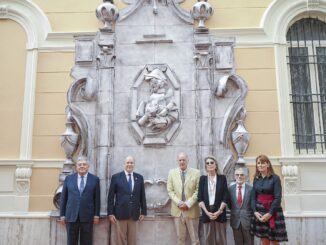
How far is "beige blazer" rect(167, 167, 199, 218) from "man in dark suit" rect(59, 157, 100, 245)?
1.08m

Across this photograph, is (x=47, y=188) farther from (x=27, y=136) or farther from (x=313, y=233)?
(x=313, y=233)

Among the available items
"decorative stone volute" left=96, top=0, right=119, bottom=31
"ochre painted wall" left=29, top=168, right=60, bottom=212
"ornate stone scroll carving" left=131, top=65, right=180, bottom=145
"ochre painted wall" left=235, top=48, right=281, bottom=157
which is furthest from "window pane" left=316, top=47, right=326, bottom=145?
"ochre painted wall" left=29, top=168, right=60, bottom=212

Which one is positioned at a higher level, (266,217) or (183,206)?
(183,206)

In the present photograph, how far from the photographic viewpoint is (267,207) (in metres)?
4.58

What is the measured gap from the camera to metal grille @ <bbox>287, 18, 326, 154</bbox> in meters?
6.44

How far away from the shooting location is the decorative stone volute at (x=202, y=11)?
658cm

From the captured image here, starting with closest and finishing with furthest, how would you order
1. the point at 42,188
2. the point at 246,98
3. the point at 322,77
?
1. the point at 42,188
2. the point at 246,98
3. the point at 322,77

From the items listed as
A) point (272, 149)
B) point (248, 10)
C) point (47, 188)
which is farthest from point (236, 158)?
point (47, 188)

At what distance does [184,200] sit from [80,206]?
1.46m

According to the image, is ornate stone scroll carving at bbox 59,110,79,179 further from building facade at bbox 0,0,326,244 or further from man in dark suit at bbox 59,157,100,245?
man in dark suit at bbox 59,157,100,245

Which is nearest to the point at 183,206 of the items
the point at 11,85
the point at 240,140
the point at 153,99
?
the point at 240,140

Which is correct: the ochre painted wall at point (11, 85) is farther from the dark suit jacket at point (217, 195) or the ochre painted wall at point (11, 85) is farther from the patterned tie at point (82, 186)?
the dark suit jacket at point (217, 195)

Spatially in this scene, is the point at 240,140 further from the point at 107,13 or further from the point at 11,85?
the point at 11,85

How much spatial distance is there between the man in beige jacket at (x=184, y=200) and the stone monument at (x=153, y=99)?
53 centimetres
